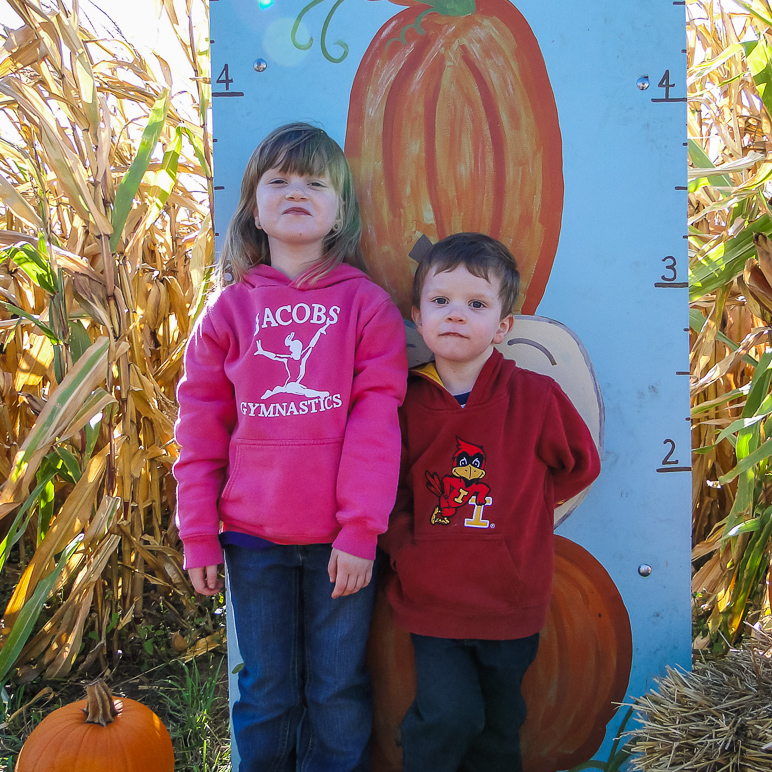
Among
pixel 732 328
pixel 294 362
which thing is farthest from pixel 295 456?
pixel 732 328

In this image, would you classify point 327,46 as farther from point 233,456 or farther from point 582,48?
point 233,456

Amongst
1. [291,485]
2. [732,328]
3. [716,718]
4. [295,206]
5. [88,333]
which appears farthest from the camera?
[732,328]

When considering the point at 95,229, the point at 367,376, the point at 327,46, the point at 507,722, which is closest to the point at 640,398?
the point at 367,376

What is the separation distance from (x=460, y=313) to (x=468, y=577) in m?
0.58

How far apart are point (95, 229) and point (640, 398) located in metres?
1.55

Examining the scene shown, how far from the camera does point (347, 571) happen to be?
4.67 ft

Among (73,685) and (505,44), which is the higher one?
(505,44)

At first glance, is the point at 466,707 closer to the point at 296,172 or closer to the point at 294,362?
the point at 294,362

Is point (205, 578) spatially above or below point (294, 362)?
below

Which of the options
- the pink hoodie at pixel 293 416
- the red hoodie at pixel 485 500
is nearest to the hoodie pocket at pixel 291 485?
the pink hoodie at pixel 293 416

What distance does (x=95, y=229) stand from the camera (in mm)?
1943

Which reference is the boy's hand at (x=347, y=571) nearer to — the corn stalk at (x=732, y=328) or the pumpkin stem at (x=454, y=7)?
the corn stalk at (x=732, y=328)

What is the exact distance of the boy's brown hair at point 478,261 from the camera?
60.5 inches

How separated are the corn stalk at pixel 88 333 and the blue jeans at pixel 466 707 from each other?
1.01 m
